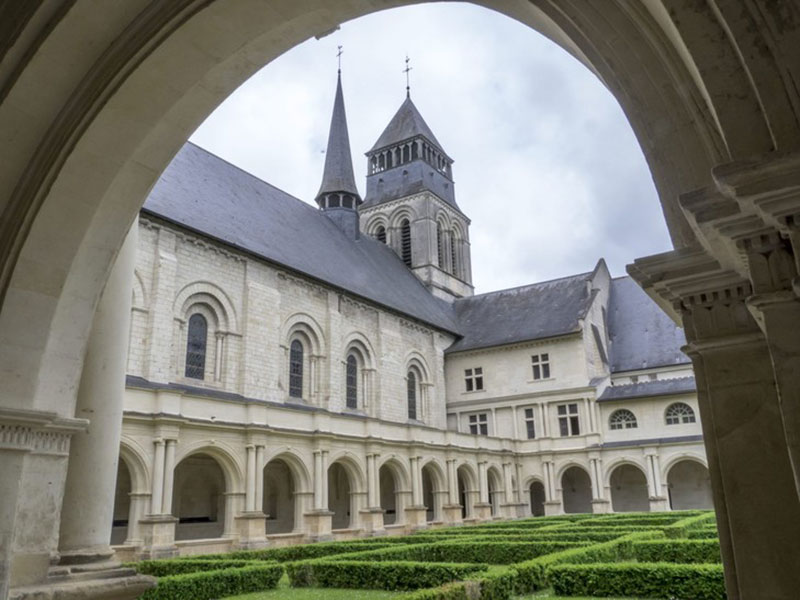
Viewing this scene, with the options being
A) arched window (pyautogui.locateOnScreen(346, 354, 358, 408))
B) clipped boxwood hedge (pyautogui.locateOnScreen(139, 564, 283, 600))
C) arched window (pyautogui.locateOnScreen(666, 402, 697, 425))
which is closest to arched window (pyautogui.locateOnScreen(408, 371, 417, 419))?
arched window (pyautogui.locateOnScreen(346, 354, 358, 408))

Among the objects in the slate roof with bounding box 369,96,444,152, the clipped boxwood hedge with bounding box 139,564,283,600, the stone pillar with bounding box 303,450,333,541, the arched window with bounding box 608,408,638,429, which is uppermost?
the slate roof with bounding box 369,96,444,152

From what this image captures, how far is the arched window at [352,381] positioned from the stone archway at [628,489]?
1374 cm

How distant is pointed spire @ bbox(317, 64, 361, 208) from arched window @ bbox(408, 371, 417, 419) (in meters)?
9.56

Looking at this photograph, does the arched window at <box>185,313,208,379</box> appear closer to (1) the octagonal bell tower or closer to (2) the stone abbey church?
(2) the stone abbey church

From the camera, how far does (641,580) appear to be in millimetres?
9812

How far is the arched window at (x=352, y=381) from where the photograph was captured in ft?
89.5

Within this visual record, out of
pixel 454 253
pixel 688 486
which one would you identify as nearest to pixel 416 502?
pixel 688 486

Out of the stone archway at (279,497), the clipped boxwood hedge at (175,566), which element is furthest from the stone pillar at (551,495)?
the clipped boxwood hedge at (175,566)

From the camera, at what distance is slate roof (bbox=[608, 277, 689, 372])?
112 feet

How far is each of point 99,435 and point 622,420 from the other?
3039 centimetres

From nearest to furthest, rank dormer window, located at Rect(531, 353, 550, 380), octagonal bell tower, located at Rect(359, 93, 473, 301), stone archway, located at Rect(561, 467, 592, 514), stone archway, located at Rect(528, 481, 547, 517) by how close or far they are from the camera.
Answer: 1. dormer window, located at Rect(531, 353, 550, 380)
2. stone archway, located at Rect(561, 467, 592, 514)
3. stone archway, located at Rect(528, 481, 547, 517)
4. octagonal bell tower, located at Rect(359, 93, 473, 301)

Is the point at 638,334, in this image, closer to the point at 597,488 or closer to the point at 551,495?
the point at 597,488

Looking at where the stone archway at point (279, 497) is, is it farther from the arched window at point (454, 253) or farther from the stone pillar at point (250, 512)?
the arched window at point (454, 253)

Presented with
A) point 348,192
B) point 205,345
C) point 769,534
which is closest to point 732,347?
point 769,534
